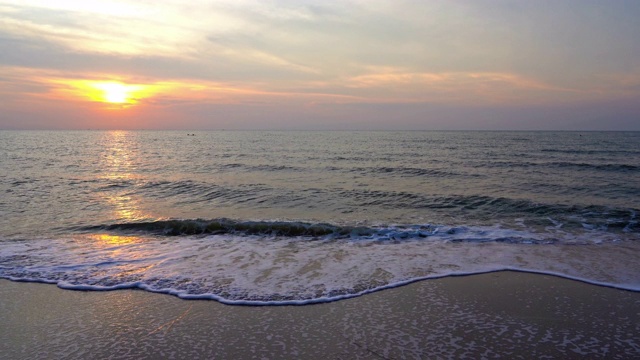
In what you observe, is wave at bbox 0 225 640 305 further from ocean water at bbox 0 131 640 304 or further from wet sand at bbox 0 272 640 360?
wet sand at bbox 0 272 640 360

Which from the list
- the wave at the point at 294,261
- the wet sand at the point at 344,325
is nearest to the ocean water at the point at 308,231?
the wave at the point at 294,261

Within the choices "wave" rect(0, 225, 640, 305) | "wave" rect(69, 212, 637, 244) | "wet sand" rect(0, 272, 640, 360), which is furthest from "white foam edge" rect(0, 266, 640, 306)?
"wave" rect(69, 212, 637, 244)

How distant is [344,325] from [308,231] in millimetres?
6850

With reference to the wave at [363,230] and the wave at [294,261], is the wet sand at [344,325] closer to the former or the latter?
the wave at [294,261]

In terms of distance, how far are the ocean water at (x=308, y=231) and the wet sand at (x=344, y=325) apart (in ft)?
1.83

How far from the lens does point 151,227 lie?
13500 millimetres

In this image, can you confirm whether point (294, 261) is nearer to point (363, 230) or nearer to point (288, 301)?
point (288, 301)

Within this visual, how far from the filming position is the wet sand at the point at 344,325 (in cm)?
532

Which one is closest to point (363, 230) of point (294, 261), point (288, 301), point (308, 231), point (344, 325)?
point (308, 231)

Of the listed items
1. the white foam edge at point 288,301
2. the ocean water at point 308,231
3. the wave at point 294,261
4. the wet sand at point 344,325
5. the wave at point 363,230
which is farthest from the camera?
the wave at point 363,230

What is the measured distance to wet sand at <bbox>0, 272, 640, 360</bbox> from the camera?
532 centimetres

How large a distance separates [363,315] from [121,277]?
17.1 ft

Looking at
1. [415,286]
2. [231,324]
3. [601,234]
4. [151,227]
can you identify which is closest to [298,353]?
[231,324]

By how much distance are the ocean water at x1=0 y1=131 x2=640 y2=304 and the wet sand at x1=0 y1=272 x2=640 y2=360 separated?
557 millimetres
